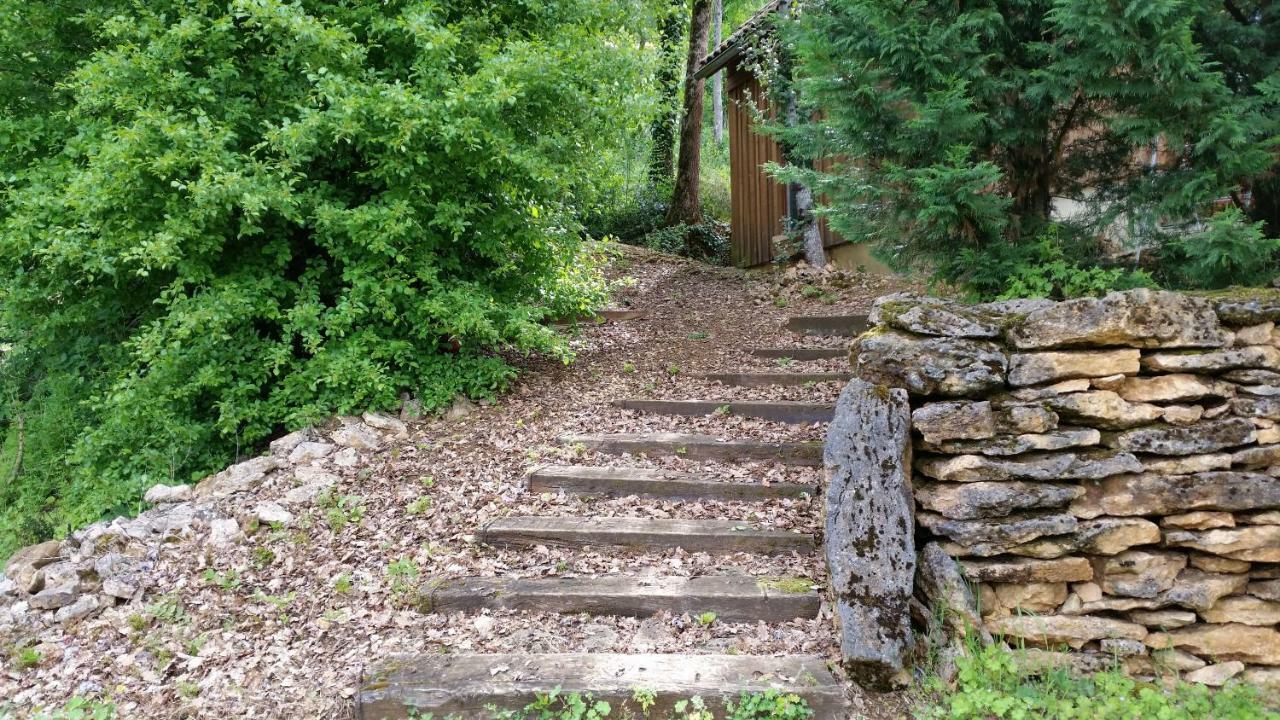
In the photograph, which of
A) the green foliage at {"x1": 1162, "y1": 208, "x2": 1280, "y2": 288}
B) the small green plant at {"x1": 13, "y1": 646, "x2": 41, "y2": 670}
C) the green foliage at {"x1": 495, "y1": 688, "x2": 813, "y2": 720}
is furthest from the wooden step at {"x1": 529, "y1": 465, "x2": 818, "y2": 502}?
the small green plant at {"x1": 13, "y1": 646, "x2": 41, "y2": 670}

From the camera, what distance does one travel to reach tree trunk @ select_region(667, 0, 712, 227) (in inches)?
492

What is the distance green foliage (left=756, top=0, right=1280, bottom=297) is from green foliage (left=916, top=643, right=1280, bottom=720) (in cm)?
182

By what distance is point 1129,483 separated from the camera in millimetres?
3246

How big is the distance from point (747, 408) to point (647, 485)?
1.26 metres

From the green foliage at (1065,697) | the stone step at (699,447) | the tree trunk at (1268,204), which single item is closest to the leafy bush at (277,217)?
the stone step at (699,447)

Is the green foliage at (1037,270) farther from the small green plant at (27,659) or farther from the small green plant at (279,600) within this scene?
the small green plant at (27,659)

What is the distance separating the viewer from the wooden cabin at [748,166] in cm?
1073

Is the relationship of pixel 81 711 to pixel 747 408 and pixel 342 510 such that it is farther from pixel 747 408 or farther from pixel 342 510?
pixel 747 408

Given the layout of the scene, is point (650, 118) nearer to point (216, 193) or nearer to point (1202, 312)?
point (216, 193)

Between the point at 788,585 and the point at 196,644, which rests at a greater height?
the point at 788,585

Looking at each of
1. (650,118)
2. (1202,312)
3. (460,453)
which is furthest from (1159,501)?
(650,118)

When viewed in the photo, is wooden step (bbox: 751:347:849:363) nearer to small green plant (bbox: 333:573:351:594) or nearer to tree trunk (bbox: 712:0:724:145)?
small green plant (bbox: 333:573:351:594)

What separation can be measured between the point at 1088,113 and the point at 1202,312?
1209 millimetres

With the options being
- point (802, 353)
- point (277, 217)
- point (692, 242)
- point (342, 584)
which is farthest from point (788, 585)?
point (692, 242)
